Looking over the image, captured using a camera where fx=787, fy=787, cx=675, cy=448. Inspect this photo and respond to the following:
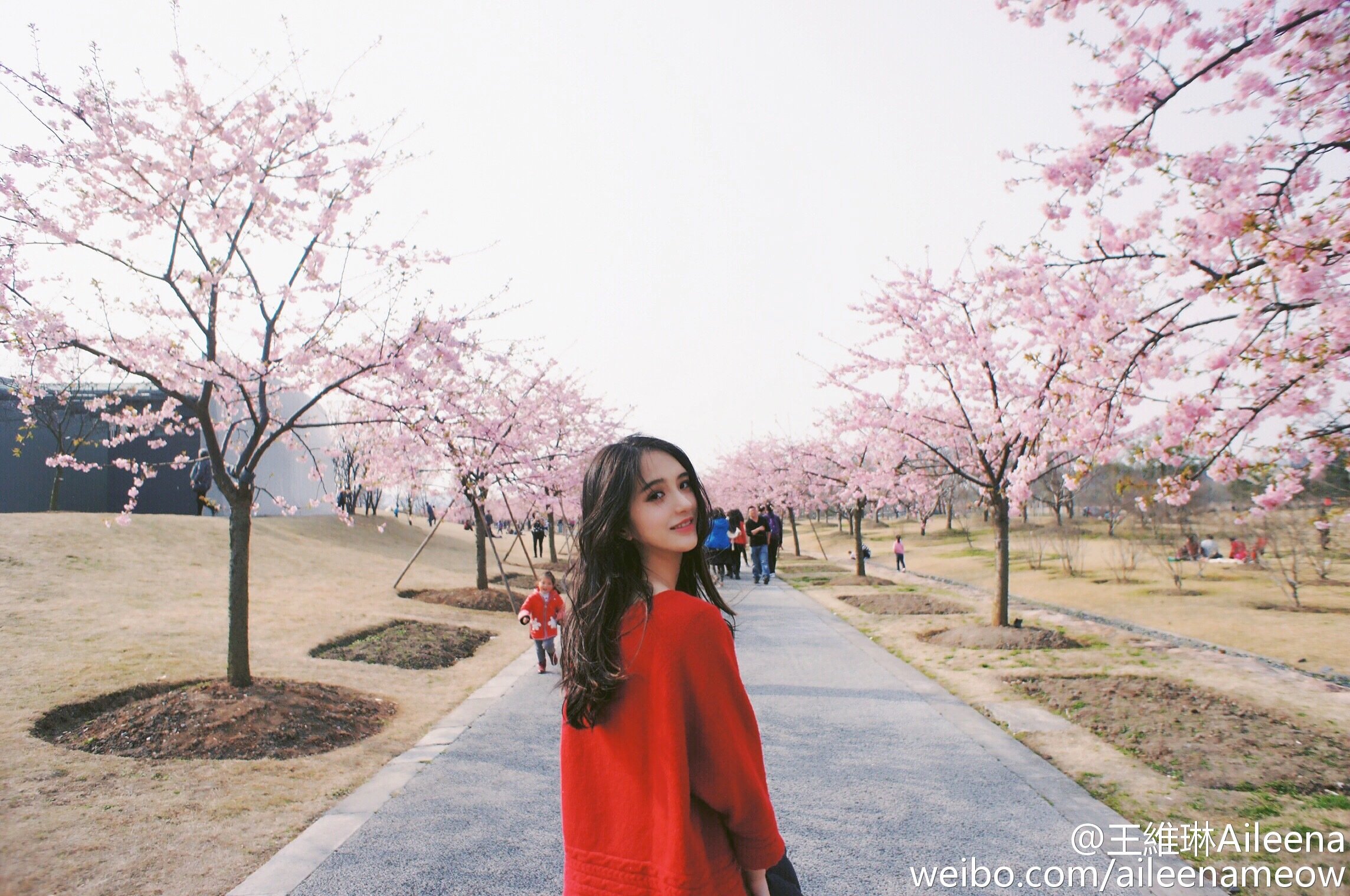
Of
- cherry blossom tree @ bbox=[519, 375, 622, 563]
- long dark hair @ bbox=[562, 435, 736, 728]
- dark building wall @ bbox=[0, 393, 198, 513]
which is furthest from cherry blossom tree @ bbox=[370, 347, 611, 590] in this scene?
dark building wall @ bbox=[0, 393, 198, 513]

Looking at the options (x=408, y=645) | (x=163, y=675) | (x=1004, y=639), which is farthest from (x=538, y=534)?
(x=163, y=675)

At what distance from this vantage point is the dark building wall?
2508 centimetres

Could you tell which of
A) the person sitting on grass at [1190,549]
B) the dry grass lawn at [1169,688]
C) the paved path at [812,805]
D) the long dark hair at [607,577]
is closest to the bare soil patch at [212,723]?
the paved path at [812,805]

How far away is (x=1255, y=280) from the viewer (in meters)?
4.71

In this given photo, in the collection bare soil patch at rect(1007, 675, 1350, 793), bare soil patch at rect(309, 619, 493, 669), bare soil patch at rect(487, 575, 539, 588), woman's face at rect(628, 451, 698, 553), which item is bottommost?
bare soil patch at rect(487, 575, 539, 588)

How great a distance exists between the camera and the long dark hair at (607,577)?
1.80m

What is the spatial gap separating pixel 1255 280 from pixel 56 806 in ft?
25.5

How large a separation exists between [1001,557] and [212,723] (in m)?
9.77

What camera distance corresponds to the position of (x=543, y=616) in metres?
9.20

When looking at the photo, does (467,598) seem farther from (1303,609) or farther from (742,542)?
(1303,609)

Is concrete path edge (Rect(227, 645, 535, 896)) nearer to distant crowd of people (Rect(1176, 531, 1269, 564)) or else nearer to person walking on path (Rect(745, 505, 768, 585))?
person walking on path (Rect(745, 505, 768, 585))

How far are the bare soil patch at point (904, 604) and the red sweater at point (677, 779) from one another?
13.0 m

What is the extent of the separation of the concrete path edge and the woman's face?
302cm

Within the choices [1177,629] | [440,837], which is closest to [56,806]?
[440,837]
